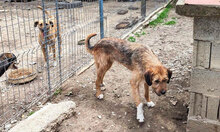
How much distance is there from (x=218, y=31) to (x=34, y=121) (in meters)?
2.87

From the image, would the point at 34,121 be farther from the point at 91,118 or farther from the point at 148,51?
the point at 148,51

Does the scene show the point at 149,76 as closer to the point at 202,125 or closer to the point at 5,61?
the point at 202,125

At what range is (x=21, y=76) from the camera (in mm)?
5379

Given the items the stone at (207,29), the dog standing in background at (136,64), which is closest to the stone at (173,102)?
the dog standing in background at (136,64)

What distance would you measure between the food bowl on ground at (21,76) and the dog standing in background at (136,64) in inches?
61.3

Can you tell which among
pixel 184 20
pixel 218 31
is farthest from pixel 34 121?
pixel 184 20

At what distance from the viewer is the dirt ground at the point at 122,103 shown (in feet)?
12.8

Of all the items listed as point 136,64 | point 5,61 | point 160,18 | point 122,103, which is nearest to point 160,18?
point 160,18

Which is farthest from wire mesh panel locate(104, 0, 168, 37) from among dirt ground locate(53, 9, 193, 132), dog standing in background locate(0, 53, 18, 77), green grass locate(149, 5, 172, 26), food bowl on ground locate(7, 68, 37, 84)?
dog standing in background locate(0, 53, 18, 77)

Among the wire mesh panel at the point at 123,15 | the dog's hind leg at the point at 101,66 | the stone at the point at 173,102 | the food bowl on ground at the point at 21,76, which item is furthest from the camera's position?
the wire mesh panel at the point at 123,15

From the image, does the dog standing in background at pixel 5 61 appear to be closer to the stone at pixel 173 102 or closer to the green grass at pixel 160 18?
the stone at pixel 173 102

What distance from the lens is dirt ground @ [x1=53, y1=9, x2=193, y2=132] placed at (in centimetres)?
389

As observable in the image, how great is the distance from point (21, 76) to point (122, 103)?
243cm

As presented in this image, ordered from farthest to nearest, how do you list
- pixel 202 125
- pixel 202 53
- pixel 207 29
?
pixel 202 125
pixel 202 53
pixel 207 29
